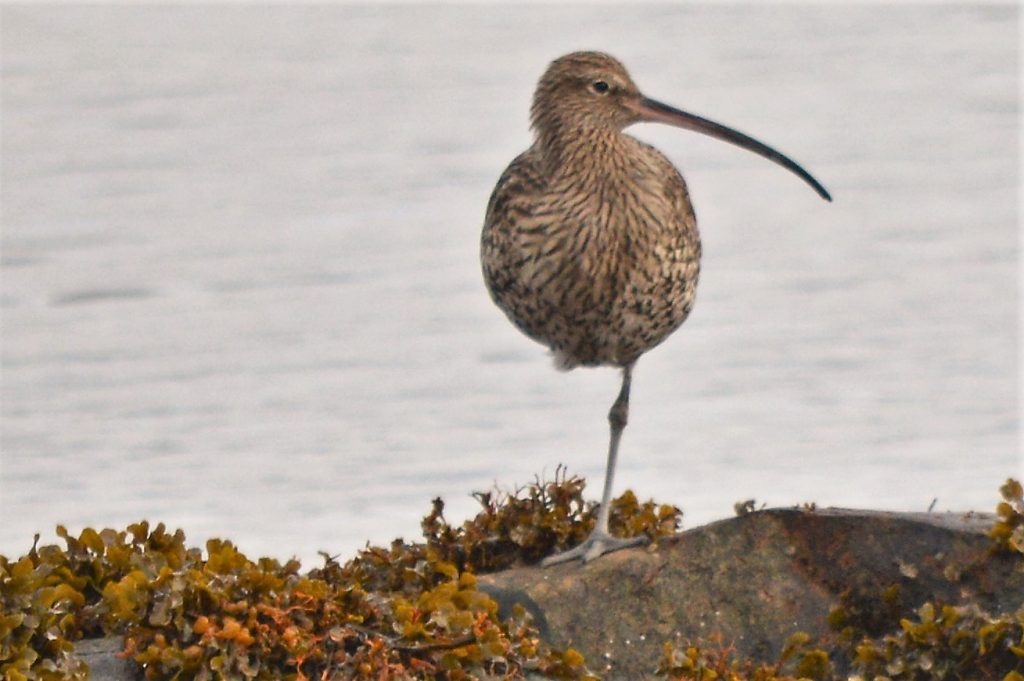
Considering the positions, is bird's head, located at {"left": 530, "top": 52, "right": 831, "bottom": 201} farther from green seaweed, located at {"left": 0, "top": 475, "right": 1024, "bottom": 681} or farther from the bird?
green seaweed, located at {"left": 0, "top": 475, "right": 1024, "bottom": 681}

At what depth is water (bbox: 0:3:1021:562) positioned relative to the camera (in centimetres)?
983

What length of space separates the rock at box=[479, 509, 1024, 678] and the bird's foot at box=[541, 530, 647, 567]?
0.17 feet

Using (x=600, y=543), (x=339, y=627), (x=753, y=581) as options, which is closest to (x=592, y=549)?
(x=600, y=543)

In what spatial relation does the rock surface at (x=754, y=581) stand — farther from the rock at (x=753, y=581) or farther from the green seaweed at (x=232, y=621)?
the green seaweed at (x=232, y=621)

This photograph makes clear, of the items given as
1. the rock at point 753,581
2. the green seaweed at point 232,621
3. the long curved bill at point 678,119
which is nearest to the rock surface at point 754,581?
the rock at point 753,581

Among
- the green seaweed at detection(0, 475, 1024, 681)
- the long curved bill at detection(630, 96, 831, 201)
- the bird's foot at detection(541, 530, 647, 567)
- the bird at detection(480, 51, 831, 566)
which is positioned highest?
the long curved bill at detection(630, 96, 831, 201)

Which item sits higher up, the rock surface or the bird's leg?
the bird's leg

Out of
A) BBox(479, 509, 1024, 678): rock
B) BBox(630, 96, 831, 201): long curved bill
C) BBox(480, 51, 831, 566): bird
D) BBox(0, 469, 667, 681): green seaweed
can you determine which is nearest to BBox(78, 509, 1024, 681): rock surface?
BBox(479, 509, 1024, 678): rock

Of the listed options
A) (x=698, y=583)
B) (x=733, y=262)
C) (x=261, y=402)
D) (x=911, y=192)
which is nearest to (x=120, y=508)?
(x=261, y=402)

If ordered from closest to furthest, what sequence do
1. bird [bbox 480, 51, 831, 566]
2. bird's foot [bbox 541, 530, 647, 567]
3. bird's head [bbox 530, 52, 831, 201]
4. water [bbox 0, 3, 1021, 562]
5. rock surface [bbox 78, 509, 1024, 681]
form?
rock surface [bbox 78, 509, 1024, 681] → bird's foot [bbox 541, 530, 647, 567] → bird [bbox 480, 51, 831, 566] → bird's head [bbox 530, 52, 831, 201] → water [bbox 0, 3, 1021, 562]

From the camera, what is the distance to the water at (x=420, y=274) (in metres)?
9.83

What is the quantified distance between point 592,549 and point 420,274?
540 cm

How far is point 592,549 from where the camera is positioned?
7.01 m

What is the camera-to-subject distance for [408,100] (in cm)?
1543
